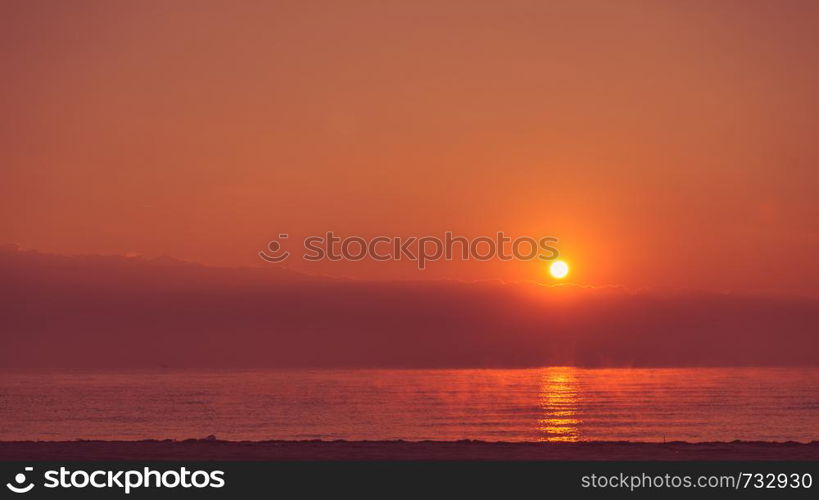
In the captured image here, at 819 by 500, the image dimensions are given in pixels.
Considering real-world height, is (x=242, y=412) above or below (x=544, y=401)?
below

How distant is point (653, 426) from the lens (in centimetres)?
8200

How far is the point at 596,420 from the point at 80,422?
150ft

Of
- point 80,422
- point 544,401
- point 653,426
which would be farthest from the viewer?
point 544,401
